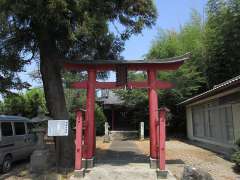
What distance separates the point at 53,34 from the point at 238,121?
8878mm

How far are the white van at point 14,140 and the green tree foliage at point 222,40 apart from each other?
1680 centimetres

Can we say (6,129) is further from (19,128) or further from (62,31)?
(62,31)

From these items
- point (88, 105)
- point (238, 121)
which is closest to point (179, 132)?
point (238, 121)

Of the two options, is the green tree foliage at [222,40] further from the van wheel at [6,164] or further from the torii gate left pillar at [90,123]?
the van wheel at [6,164]

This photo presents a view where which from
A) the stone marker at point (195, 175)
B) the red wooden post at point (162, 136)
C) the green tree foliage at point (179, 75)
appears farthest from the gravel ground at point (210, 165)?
the green tree foliage at point (179, 75)

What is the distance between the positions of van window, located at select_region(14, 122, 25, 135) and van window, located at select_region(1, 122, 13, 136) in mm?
625

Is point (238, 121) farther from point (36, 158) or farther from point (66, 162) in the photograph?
point (36, 158)

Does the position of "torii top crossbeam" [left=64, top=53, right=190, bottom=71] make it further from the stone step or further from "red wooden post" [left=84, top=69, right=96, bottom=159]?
the stone step

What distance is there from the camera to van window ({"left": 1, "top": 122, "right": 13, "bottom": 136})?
12.3 meters

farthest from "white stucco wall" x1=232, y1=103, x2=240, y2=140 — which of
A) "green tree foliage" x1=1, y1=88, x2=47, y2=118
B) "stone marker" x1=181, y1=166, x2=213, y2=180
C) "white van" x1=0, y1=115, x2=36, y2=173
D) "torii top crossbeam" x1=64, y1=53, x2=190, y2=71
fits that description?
"green tree foliage" x1=1, y1=88, x2=47, y2=118

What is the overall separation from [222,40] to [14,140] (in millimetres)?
18453

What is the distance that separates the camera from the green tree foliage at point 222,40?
24.5 meters

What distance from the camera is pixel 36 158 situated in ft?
38.0

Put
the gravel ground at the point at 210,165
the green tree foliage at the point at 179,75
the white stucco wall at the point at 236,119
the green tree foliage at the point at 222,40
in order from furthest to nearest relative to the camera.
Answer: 1. the green tree foliage at the point at 179,75
2. the green tree foliage at the point at 222,40
3. the white stucco wall at the point at 236,119
4. the gravel ground at the point at 210,165
